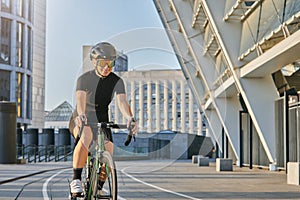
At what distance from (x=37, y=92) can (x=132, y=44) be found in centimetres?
11761

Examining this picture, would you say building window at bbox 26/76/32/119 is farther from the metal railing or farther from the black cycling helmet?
the black cycling helmet

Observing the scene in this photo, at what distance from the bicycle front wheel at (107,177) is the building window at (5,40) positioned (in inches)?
3456

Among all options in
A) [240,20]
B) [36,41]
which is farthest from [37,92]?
[240,20]

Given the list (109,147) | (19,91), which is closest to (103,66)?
(109,147)

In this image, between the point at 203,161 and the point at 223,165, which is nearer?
the point at 223,165

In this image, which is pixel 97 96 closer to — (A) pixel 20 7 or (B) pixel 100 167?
(B) pixel 100 167

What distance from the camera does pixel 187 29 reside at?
48.9 metres

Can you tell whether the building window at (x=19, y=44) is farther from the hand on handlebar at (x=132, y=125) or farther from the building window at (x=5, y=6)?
the hand on handlebar at (x=132, y=125)

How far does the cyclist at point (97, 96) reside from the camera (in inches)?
300

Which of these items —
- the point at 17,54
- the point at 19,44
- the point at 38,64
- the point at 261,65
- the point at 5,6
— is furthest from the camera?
the point at 38,64

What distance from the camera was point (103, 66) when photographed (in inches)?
299

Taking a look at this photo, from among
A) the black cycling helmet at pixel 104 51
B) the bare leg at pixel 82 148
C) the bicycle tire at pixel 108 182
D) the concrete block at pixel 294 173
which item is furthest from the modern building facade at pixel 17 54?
the black cycling helmet at pixel 104 51

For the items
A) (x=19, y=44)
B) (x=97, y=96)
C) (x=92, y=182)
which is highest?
(x=19, y=44)

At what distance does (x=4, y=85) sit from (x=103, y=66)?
88363 mm
